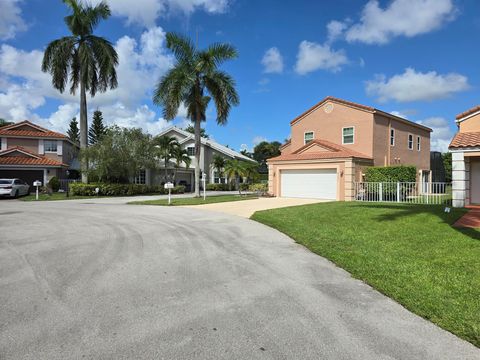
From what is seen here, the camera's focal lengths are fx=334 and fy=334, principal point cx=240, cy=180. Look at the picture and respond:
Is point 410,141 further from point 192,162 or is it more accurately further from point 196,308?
point 196,308

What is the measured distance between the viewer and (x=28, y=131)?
34.3 meters

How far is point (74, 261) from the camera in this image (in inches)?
249

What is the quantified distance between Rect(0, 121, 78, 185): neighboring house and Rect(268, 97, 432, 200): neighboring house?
2161cm

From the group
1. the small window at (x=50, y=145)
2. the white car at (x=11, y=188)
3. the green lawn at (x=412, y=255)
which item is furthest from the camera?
the small window at (x=50, y=145)

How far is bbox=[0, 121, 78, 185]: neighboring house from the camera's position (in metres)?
30.9

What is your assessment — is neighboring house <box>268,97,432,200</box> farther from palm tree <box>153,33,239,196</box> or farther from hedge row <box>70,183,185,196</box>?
hedge row <box>70,183,185,196</box>

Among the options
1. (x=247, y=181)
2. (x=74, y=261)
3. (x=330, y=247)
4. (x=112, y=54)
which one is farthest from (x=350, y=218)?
(x=247, y=181)

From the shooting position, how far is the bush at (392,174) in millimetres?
19656

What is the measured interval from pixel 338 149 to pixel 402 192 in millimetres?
5482

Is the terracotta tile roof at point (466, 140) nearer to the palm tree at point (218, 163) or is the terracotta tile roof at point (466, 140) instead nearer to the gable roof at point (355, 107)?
the gable roof at point (355, 107)

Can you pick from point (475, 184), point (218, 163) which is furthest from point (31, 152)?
point (475, 184)

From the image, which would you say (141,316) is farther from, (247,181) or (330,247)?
(247,181)

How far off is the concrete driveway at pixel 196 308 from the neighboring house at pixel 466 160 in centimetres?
987

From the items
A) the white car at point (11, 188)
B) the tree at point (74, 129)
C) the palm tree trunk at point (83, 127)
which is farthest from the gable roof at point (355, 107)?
the tree at point (74, 129)
